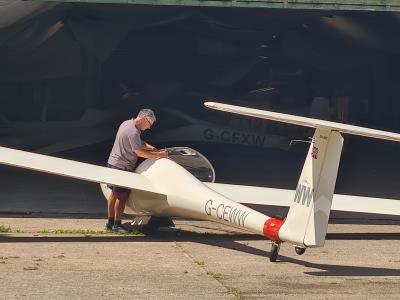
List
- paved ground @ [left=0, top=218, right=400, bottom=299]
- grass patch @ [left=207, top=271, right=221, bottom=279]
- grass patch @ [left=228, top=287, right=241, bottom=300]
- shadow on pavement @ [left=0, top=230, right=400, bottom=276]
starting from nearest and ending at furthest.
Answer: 1. grass patch @ [left=228, top=287, right=241, bottom=300]
2. paved ground @ [left=0, top=218, right=400, bottom=299]
3. grass patch @ [left=207, top=271, right=221, bottom=279]
4. shadow on pavement @ [left=0, top=230, right=400, bottom=276]

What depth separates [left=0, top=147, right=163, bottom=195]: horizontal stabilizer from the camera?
13.8 meters

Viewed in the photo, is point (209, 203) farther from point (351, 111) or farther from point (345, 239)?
point (351, 111)

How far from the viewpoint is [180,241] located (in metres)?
14.2

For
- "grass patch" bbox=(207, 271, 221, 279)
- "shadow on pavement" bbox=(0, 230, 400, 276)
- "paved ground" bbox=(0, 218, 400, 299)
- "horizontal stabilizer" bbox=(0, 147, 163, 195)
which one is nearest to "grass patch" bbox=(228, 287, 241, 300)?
"paved ground" bbox=(0, 218, 400, 299)

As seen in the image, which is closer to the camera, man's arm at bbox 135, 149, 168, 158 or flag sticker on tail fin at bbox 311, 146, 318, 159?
flag sticker on tail fin at bbox 311, 146, 318, 159

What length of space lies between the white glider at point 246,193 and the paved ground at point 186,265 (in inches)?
17.7

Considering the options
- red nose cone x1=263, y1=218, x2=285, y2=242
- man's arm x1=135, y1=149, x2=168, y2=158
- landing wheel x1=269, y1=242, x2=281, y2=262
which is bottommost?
landing wheel x1=269, y1=242, x2=281, y2=262

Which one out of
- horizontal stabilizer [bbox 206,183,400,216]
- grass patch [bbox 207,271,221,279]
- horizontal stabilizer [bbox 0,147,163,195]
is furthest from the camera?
horizontal stabilizer [bbox 206,183,400,216]

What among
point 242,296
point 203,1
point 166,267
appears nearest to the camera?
point 242,296

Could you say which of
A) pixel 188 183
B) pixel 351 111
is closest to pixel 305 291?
pixel 188 183

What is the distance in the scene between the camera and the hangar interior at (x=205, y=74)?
1831cm

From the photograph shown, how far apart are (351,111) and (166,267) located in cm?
766

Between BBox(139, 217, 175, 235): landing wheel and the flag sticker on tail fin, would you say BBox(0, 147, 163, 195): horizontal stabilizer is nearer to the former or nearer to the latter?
BBox(139, 217, 175, 235): landing wheel

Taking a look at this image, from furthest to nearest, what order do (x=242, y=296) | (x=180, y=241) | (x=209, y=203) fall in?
(x=180, y=241) → (x=209, y=203) → (x=242, y=296)
